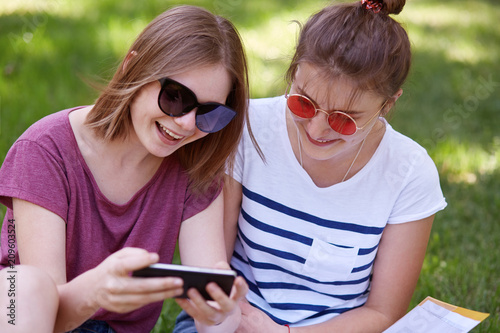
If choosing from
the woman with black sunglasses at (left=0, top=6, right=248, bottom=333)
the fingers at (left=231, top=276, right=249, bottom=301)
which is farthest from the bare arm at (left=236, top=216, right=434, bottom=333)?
the fingers at (left=231, top=276, right=249, bottom=301)

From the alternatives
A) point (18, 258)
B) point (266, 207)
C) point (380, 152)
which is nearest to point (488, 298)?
point (380, 152)

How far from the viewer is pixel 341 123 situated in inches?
85.2

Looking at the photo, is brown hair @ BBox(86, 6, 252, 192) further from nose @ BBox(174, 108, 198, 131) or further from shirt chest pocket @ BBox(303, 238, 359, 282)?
shirt chest pocket @ BBox(303, 238, 359, 282)

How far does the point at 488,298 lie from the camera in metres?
3.03

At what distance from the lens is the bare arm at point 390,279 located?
7.76 ft

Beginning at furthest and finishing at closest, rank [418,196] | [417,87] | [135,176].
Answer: [417,87] < [418,196] < [135,176]

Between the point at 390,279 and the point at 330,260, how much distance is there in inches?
10.2

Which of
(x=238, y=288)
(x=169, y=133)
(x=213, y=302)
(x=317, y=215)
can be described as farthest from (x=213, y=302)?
(x=317, y=215)

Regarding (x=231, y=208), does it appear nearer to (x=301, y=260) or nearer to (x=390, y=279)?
(x=301, y=260)

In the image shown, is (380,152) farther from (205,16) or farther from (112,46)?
(112,46)

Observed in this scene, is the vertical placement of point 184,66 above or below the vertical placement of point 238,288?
above

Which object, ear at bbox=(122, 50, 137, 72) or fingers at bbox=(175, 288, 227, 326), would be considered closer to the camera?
fingers at bbox=(175, 288, 227, 326)

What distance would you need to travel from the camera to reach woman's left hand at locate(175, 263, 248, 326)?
1.72m

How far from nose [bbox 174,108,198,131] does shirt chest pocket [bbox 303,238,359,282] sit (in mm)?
710
